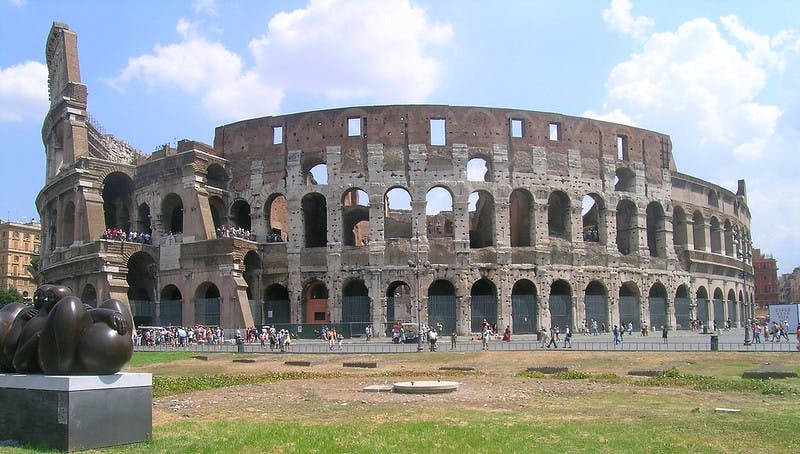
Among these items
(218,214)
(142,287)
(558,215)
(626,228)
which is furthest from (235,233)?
(626,228)

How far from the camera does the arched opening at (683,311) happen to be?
49.3m

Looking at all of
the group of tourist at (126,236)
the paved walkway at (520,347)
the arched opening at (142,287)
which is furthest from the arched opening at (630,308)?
the group of tourist at (126,236)

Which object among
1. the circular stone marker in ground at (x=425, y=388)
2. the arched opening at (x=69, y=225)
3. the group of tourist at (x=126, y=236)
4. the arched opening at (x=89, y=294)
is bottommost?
the circular stone marker in ground at (x=425, y=388)

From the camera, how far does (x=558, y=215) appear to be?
4806cm

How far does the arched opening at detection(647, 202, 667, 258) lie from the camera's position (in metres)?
48.8

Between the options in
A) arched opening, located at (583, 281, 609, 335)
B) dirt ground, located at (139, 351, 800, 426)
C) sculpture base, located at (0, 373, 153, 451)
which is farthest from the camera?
arched opening, located at (583, 281, 609, 335)

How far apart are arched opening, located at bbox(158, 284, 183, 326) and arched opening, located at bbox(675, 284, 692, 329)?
31.8 meters

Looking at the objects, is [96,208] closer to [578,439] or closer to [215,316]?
[215,316]

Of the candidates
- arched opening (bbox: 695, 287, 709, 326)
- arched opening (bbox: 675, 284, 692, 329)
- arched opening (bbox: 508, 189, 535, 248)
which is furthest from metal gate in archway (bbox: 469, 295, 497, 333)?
arched opening (bbox: 695, 287, 709, 326)

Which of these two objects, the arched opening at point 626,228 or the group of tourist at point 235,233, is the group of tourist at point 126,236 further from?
the arched opening at point 626,228

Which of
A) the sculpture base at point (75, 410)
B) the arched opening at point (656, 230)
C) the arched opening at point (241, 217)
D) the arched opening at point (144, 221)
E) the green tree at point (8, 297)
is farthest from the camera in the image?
the green tree at point (8, 297)

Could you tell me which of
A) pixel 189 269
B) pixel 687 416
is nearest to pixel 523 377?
pixel 687 416

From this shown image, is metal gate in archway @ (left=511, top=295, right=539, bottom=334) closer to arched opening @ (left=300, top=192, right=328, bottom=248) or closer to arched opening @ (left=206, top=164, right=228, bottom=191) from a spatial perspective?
arched opening @ (left=300, top=192, right=328, bottom=248)

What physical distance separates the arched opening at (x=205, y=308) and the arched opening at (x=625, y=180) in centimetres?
2615
